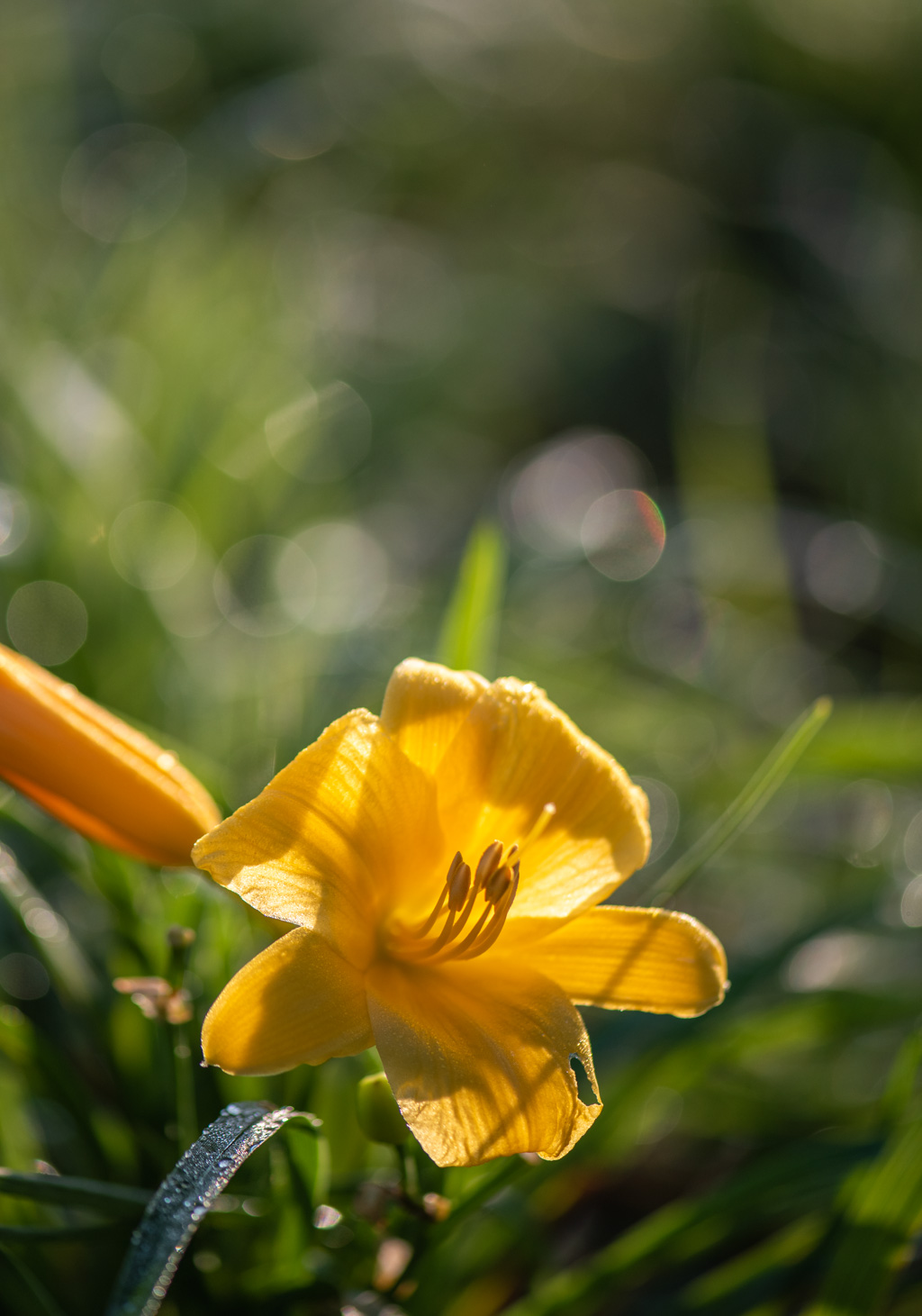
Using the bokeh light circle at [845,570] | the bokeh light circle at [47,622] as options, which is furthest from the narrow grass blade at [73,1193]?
the bokeh light circle at [845,570]

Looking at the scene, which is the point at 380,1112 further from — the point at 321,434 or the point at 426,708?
the point at 321,434

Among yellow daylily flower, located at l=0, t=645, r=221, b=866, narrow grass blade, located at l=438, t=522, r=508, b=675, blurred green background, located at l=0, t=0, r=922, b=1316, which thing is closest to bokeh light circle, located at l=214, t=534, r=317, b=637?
blurred green background, located at l=0, t=0, r=922, b=1316

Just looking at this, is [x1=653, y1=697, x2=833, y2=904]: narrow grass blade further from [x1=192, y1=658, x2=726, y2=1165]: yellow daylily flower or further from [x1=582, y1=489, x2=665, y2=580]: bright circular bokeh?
[x1=582, y1=489, x2=665, y2=580]: bright circular bokeh

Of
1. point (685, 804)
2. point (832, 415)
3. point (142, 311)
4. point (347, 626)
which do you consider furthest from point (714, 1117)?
point (832, 415)

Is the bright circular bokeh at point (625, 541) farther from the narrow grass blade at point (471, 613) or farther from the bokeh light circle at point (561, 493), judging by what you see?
the narrow grass blade at point (471, 613)

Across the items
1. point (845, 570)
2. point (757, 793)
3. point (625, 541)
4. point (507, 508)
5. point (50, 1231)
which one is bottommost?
point (507, 508)

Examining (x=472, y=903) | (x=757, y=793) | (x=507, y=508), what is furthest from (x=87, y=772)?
(x=507, y=508)
